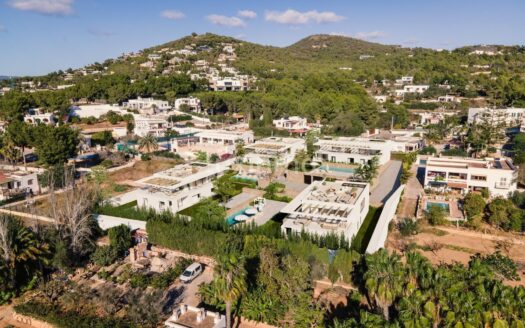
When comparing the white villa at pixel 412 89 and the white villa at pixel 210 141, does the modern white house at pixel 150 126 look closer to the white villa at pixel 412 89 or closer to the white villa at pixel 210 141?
the white villa at pixel 210 141

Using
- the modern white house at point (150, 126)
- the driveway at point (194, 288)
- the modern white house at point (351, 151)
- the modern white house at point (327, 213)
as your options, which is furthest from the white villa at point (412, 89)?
the driveway at point (194, 288)

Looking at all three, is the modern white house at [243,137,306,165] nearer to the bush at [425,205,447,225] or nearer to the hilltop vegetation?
the bush at [425,205,447,225]

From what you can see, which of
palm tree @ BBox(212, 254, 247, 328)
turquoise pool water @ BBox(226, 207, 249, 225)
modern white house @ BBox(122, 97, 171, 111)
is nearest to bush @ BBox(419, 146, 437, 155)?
turquoise pool water @ BBox(226, 207, 249, 225)

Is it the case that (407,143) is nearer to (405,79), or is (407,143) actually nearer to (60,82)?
(405,79)

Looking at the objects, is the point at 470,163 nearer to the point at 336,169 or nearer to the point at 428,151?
the point at 428,151

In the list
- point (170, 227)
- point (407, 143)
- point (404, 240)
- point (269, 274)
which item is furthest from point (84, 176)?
point (407, 143)
